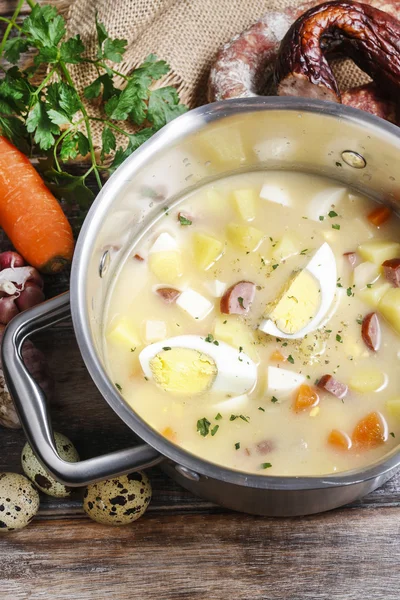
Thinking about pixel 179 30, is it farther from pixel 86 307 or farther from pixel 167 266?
pixel 86 307

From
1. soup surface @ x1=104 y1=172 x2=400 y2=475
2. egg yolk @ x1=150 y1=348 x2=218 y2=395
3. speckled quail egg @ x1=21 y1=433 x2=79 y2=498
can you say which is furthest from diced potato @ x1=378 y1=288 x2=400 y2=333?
speckled quail egg @ x1=21 y1=433 x2=79 y2=498

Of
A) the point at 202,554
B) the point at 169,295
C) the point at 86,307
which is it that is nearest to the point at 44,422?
the point at 86,307

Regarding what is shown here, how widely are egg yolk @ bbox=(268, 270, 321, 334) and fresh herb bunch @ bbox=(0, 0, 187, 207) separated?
68cm

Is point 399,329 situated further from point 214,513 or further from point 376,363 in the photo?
point 214,513

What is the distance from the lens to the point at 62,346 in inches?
95.5

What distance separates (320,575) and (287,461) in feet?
1.34

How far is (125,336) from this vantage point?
2162 mm

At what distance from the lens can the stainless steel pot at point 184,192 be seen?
1.71 metres

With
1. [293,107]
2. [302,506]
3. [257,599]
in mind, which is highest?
[293,107]

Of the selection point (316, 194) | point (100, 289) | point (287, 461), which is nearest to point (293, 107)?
point (316, 194)

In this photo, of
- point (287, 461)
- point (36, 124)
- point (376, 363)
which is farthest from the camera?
point (36, 124)

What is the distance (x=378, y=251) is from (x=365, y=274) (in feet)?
0.27

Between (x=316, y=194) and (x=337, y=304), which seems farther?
(x=316, y=194)

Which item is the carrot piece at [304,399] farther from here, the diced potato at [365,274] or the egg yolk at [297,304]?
the diced potato at [365,274]
